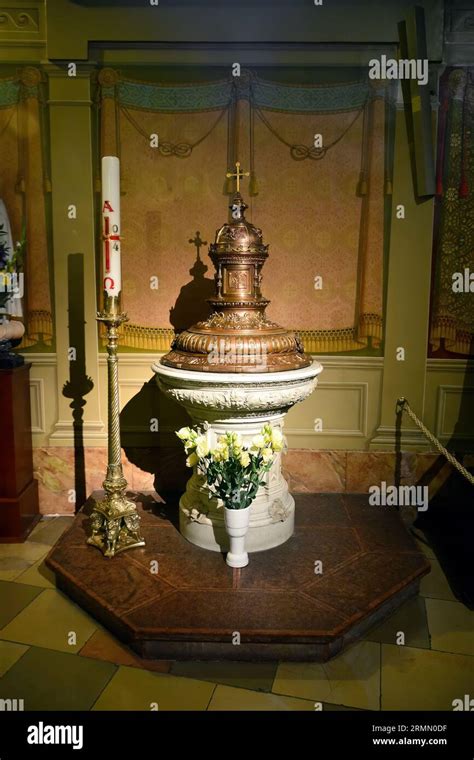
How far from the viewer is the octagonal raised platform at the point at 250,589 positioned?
2.54 m

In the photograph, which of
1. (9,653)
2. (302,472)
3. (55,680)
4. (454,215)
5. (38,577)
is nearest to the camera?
(55,680)

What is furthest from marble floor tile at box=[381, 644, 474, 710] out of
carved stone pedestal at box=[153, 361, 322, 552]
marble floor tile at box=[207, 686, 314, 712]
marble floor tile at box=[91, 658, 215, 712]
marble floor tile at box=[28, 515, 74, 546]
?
marble floor tile at box=[28, 515, 74, 546]

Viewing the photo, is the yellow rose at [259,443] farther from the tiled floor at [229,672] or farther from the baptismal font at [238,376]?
the tiled floor at [229,672]

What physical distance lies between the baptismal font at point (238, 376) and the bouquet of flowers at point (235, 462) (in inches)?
6.1

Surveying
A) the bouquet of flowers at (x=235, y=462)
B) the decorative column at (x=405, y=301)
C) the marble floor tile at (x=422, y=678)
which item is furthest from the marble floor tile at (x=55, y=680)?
the decorative column at (x=405, y=301)

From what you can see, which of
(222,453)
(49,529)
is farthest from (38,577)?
(222,453)

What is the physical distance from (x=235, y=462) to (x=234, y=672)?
0.94 m

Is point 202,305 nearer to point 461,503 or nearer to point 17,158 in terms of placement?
point 17,158

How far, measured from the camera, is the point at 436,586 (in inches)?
126

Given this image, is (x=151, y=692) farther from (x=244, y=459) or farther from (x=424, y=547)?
(x=424, y=547)

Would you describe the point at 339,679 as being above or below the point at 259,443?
below

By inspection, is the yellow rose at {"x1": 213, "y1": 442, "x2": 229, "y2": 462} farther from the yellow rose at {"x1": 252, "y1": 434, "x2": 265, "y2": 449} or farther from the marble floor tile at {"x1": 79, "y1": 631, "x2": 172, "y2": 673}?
the marble floor tile at {"x1": 79, "y1": 631, "x2": 172, "y2": 673}

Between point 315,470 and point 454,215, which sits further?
point 315,470

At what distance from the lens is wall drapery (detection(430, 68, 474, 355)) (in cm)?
375
